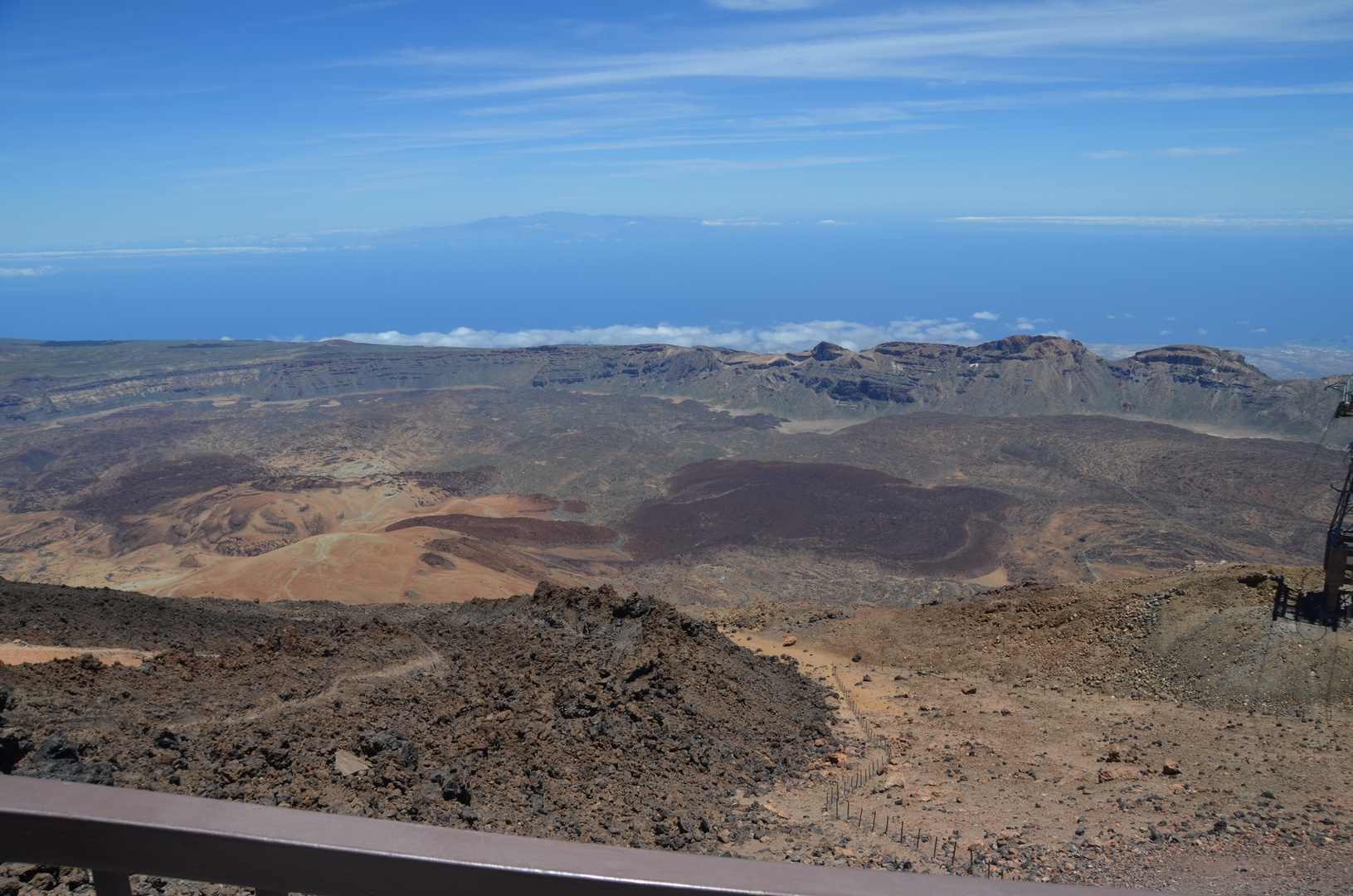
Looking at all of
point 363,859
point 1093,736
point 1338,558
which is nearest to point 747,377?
point 1338,558

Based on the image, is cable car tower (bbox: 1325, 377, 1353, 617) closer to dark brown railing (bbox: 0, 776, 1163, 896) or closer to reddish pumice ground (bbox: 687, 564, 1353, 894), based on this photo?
reddish pumice ground (bbox: 687, 564, 1353, 894)

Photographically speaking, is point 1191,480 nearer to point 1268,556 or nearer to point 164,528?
point 1268,556

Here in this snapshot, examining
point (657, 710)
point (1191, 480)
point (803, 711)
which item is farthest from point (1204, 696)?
point (1191, 480)

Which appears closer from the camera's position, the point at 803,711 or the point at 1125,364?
the point at 803,711

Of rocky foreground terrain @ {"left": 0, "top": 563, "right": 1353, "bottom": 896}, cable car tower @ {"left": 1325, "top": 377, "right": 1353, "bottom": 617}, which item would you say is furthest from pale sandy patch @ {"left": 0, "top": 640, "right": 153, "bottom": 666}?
cable car tower @ {"left": 1325, "top": 377, "right": 1353, "bottom": 617}

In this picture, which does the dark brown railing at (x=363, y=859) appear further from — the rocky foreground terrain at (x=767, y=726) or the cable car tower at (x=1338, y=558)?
the cable car tower at (x=1338, y=558)

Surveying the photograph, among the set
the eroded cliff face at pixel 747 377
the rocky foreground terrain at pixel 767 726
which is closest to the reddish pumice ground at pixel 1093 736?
the rocky foreground terrain at pixel 767 726

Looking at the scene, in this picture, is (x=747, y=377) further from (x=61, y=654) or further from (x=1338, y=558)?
(x=61, y=654)
